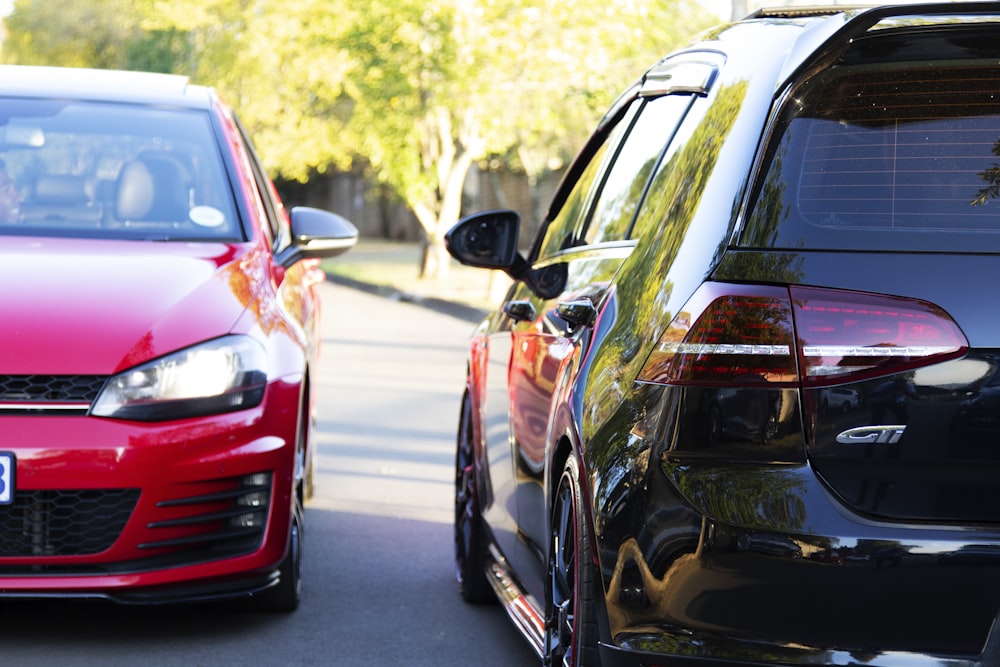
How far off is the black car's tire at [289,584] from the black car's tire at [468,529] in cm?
59

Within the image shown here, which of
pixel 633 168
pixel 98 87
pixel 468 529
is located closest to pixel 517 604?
pixel 468 529

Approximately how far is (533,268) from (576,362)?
137cm

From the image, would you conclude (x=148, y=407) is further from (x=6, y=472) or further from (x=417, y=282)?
(x=417, y=282)

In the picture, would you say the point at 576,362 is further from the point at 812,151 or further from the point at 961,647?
the point at 961,647

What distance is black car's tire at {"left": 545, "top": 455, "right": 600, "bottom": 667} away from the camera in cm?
342

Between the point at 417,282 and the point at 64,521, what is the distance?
2496cm

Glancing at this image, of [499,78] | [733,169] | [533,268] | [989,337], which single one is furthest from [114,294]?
[499,78]

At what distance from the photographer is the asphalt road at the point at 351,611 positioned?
199 inches

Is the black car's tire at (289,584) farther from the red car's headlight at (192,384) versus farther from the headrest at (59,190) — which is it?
the headrest at (59,190)

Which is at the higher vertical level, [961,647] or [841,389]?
[841,389]

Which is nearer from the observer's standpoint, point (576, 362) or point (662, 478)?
point (662, 478)

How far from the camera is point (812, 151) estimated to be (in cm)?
318

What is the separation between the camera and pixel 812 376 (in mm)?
2959

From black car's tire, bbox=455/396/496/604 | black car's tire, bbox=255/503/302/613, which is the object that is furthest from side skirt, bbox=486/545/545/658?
black car's tire, bbox=255/503/302/613
